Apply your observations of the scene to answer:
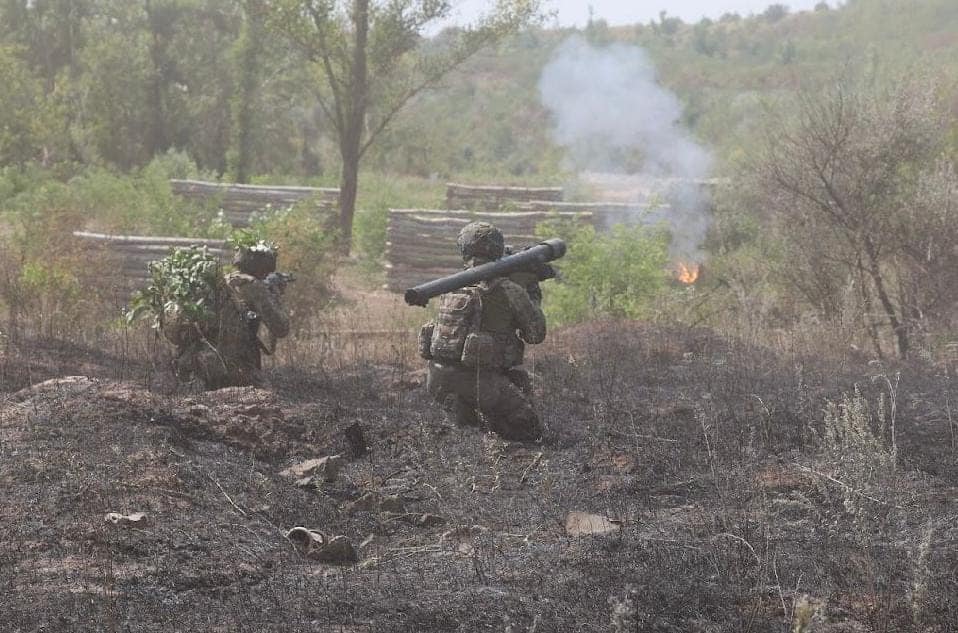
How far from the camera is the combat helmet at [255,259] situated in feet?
29.1

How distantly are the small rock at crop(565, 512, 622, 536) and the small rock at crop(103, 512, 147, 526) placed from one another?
218 centimetres

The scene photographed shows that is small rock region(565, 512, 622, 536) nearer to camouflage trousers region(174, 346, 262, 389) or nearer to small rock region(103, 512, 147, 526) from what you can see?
small rock region(103, 512, 147, 526)

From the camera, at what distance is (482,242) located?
312 inches

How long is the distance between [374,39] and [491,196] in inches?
212

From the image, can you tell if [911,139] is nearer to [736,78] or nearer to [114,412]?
[114,412]

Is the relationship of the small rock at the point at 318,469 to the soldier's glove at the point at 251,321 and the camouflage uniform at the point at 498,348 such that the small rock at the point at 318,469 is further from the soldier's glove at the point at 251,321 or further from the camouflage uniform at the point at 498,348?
the soldier's glove at the point at 251,321

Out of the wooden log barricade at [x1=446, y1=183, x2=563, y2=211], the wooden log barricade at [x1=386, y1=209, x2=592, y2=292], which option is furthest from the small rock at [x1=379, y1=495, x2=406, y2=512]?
the wooden log barricade at [x1=446, y1=183, x2=563, y2=211]

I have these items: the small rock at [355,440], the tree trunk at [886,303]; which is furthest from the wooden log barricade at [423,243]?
the small rock at [355,440]

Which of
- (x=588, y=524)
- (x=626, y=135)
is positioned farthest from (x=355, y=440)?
(x=626, y=135)

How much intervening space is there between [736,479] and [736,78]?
161 feet

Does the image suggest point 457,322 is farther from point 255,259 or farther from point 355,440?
point 255,259

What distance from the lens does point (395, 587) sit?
15.9 ft

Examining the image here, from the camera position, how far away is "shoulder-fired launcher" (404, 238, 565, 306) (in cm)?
751

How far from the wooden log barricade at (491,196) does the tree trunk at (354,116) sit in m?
2.65
